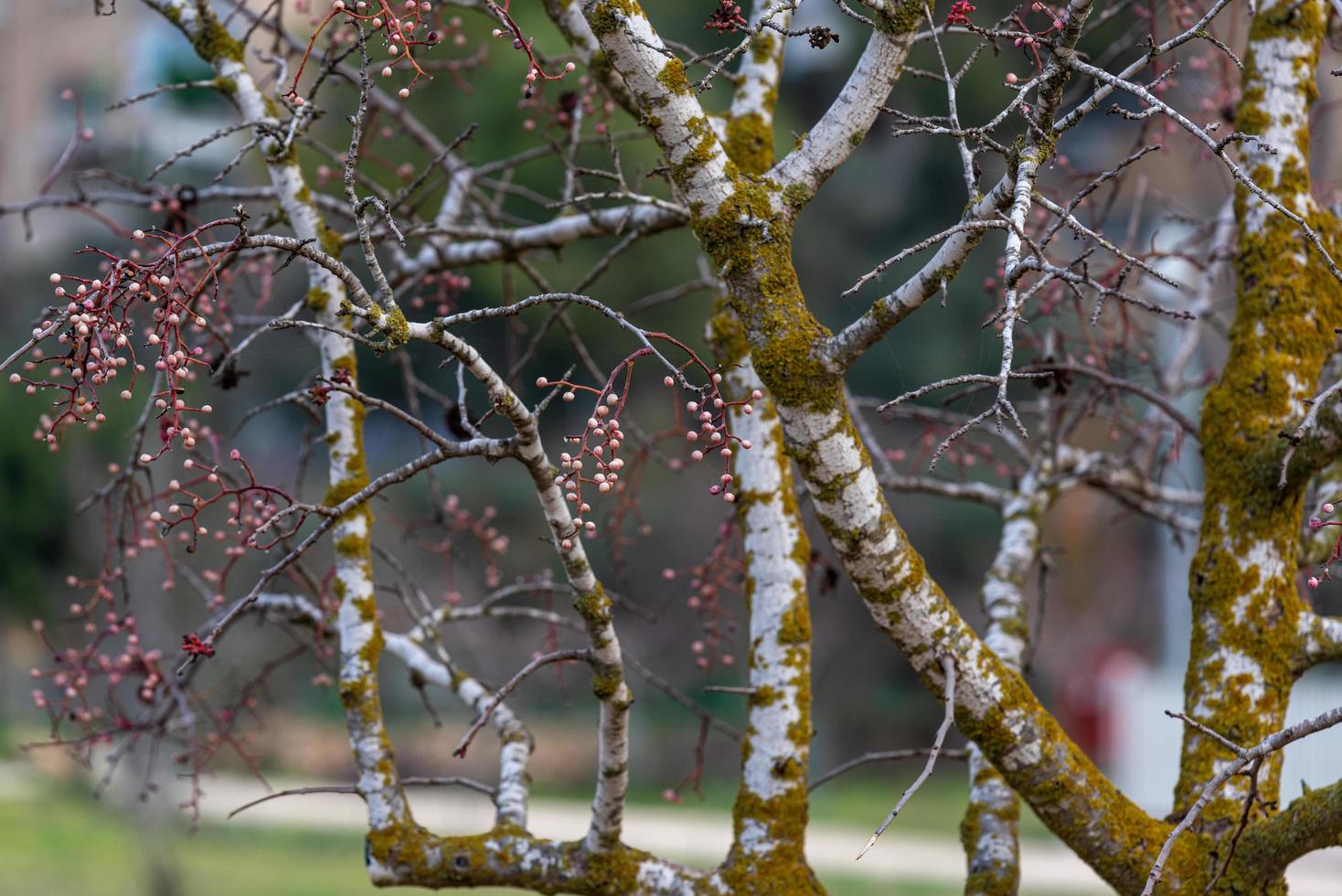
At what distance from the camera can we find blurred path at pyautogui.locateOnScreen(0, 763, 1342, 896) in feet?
29.8

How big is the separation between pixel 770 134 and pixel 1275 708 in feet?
5.98

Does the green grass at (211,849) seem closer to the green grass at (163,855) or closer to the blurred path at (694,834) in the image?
the green grass at (163,855)

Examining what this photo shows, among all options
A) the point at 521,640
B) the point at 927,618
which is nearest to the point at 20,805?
the point at 521,640

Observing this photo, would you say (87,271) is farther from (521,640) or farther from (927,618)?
(927,618)

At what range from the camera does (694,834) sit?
11133 mm

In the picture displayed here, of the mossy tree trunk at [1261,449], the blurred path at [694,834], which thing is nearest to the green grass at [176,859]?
the blurred path at [694,834]

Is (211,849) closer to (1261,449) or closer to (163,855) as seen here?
(163,855)

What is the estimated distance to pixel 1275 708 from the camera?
2.60m

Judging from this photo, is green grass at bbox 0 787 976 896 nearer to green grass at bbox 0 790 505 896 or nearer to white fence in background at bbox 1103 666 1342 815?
green grass at bbox 0 790 505 896

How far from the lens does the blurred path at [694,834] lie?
Result: 907cm

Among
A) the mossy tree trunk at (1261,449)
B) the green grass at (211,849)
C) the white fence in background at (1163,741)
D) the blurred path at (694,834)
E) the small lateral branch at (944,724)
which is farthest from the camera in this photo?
the white fence in background at (1163,741)

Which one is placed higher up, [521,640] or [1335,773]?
[521,640]

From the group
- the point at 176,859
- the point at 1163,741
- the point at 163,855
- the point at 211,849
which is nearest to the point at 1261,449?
the point at 163,855

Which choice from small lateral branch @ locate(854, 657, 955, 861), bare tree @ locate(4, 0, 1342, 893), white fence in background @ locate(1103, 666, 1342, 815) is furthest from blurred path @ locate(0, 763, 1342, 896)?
small lateral branch @ locate(854, 657, 955, 861)
